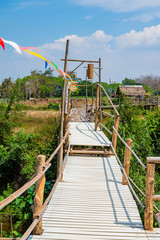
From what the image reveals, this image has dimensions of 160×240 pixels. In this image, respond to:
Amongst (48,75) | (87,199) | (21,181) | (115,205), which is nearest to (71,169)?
(87,199)

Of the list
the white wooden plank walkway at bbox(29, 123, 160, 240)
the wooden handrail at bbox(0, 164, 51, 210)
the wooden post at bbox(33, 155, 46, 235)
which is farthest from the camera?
the white wooden plank walkway at bbox(29, 123, 160, 240)

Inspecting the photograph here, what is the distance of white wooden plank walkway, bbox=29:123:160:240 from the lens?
8.98ft

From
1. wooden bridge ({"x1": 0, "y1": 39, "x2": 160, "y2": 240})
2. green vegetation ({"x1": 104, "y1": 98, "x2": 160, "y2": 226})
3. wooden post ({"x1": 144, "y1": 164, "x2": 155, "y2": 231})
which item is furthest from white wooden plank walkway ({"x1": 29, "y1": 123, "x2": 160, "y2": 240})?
green vegetation ({"x1": 104, "y1": 98, "x2": 160, "y2": 226})

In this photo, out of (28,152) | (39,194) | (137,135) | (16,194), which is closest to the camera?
(16,194)

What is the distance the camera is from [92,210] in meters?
3.35

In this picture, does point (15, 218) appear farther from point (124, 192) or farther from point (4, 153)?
point (124, 192)

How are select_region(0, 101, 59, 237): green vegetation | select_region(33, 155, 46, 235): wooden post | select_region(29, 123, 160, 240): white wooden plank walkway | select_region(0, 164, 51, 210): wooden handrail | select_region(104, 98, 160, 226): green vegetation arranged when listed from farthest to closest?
select_region(104, 98, 160, 226): green vegetation, select_region(0, 101, 59, 237): green vegetation, select_region(29, 123, 160, 240): white wooden plank walkway, select_region(33, 155, 46, 235): wooden post, select_region(0, 164, 51, 210): wooden handrail

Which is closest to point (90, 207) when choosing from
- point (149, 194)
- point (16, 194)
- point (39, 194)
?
point (149, 194)

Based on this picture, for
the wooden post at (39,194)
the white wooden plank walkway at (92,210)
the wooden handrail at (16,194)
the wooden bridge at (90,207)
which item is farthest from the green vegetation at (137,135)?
the wooden handrail at (16,194)

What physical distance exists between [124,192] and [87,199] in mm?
625

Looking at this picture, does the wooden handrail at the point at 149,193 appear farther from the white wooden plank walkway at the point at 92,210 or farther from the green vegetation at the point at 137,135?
the green vegetation at the point at 137,135

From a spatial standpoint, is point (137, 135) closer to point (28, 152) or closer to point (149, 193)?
point (28, 152)

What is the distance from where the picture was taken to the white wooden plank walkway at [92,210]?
2.74 metres

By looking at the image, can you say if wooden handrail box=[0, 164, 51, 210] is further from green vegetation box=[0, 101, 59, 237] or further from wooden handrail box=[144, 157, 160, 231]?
green vegetation box=[0, 101, 59, 237]
